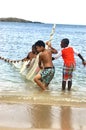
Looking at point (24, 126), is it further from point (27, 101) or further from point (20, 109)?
point (27, 101)

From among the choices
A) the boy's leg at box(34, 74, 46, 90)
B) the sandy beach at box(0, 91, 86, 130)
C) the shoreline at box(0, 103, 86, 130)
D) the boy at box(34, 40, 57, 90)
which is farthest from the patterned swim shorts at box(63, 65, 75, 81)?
the shoreline at box(0, 103, 86, 130)

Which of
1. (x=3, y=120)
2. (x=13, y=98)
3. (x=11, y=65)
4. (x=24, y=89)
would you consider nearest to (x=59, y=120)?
(x=3, y=120)

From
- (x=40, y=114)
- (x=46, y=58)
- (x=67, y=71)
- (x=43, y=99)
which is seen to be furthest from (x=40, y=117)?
(x=67, y=71)

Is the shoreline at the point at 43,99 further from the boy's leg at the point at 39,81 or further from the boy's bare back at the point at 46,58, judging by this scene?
the boy's bare back at the point at 46,58

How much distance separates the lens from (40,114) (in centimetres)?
736

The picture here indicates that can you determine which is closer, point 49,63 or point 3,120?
point 3,120

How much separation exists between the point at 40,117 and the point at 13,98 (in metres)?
2.07

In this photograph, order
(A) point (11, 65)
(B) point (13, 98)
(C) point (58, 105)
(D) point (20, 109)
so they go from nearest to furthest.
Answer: (D) point (20, 109) < (C) point (58, 105) < (B) point (13, 98) < (A) point (11, 65)

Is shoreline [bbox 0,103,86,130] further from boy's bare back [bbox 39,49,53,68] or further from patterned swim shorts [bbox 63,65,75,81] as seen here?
patterned swim shorts [bbox 63,65,75,81]

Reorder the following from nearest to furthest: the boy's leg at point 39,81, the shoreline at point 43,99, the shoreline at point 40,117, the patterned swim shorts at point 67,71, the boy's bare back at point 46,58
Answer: the shoreline at point 40,117 → the shoreline at point 43,99 → the boy's bare back at point 46,58 → the boy's leg at point 39,81 → the patterned swim shorts at point 67,71

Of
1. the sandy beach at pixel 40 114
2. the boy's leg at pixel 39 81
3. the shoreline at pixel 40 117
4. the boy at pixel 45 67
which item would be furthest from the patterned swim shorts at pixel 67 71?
the shoreline at pixel 40 117

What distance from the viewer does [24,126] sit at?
6.42 metres

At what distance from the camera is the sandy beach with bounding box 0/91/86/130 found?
21.3 ft

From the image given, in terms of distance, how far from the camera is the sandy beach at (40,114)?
256 inches
